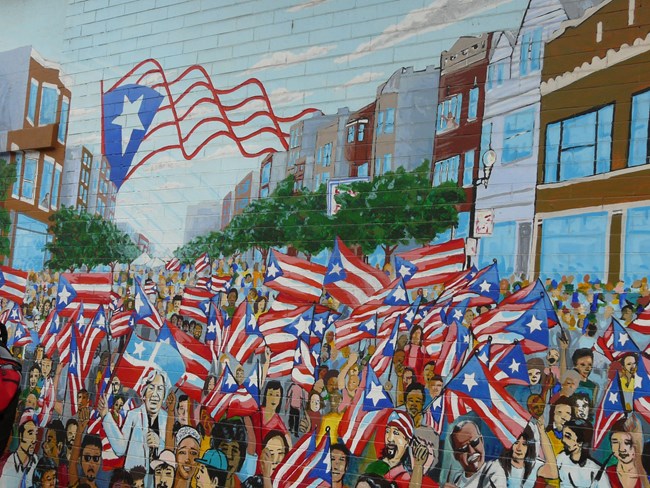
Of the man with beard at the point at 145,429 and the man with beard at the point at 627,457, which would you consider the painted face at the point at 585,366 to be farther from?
the man with beard at the point at 145,429

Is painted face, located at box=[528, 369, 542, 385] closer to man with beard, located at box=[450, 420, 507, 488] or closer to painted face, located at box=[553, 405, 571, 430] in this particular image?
painted face, located at box=[553, 405, 571, 430]

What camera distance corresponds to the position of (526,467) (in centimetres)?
507

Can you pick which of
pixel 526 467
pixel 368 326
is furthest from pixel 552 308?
pixel 368 326

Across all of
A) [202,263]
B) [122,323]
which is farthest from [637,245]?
[122,323]

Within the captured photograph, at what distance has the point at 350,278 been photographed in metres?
6.08

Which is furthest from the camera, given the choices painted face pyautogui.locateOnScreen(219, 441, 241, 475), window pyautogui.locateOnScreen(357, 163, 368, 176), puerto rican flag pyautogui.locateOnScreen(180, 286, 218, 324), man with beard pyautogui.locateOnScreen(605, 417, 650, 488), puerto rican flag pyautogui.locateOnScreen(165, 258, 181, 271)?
puerto rican flag pyautogui.locateOnScreen(165, 258, 181, 271)

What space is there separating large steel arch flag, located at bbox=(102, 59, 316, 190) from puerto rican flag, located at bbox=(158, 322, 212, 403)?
71.1 inches

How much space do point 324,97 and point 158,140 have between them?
6.47 feet

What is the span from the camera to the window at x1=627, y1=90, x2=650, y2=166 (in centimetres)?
492

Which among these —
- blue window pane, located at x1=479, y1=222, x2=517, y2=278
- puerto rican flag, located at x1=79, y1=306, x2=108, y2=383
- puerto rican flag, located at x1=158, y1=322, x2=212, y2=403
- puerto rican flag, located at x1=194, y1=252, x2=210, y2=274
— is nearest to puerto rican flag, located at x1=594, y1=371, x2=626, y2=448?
blue window pane, located at x1=479, y1=222, x2=517, y2=278

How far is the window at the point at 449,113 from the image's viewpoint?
5.79 metres

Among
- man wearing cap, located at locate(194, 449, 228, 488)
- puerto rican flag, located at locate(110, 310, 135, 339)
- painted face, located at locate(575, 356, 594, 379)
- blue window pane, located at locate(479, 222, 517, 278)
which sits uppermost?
blue window pane, located at locate(479, 222, 517, 278)

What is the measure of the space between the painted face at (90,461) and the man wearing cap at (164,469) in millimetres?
749

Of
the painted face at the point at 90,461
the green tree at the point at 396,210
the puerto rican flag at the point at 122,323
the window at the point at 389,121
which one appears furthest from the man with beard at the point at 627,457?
the painted face at the point at 90,461
